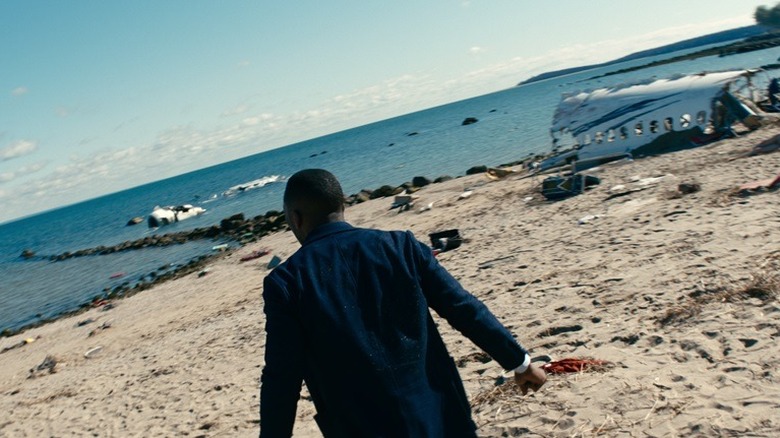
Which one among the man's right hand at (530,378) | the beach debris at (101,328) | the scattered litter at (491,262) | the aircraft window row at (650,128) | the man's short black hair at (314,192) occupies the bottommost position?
the beach debris at (101,328)

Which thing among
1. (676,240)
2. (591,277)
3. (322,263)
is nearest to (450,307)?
(322,263)

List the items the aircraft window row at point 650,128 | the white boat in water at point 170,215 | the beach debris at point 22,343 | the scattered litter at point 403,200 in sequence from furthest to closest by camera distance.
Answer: the white boat in water at point 170,215, the scattered litter at point 403,200, the aircraft window row at point 650,128, the beach debris at point 22,343

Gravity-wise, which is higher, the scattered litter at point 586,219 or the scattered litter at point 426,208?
the scattered litter at point 586,219

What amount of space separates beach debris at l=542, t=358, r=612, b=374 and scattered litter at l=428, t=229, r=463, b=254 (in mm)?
8536

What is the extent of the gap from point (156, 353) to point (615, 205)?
31.9ft

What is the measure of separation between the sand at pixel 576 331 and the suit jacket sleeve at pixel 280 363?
2.99 metres

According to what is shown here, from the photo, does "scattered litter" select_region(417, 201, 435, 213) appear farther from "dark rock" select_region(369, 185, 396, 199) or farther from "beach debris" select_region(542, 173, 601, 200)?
"dark rock" select_region(369, 185, 396, 199)

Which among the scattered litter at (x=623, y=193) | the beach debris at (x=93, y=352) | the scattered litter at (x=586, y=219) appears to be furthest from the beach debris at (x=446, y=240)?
the beach debris at (x=93, y=352)

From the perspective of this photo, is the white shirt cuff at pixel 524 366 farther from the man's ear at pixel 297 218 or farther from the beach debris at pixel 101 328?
the beach debris at pixel 101 328

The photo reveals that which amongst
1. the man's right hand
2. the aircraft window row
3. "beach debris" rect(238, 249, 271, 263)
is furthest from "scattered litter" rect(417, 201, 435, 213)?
the man's right hand

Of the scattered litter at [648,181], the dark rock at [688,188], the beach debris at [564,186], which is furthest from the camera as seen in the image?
the beach debris at [564,186]

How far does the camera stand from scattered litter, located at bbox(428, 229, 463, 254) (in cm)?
1503

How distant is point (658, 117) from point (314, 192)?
840 inches

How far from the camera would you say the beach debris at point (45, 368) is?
14.8 metres
